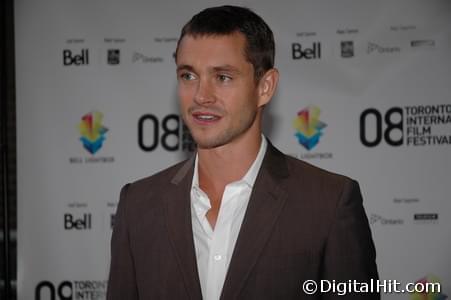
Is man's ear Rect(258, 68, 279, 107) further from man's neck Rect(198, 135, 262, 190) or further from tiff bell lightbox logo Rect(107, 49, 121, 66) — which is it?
tiff bell lightbox logo Rect(107, 49, 121, 66)

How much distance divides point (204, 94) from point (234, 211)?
15.0 inches

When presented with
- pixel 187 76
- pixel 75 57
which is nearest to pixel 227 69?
pixel 187 76

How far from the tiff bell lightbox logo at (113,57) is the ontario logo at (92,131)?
1.14 feet

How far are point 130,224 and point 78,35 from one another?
2.17m

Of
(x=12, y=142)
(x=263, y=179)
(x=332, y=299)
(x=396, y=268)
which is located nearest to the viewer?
(x=332, y=299)

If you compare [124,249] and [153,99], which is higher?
[153,99]

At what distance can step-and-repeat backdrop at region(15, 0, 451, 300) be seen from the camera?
11.1 ft

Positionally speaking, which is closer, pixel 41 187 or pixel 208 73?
pixel 208 73

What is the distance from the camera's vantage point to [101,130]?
356 cm

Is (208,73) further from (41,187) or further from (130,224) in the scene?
(41,187)

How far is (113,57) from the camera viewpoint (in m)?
3.57

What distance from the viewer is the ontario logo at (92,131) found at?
140 inches

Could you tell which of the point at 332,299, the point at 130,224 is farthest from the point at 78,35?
the point at 332,299

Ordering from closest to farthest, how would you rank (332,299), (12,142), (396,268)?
(332,299)
(396,268)
(12,142)
